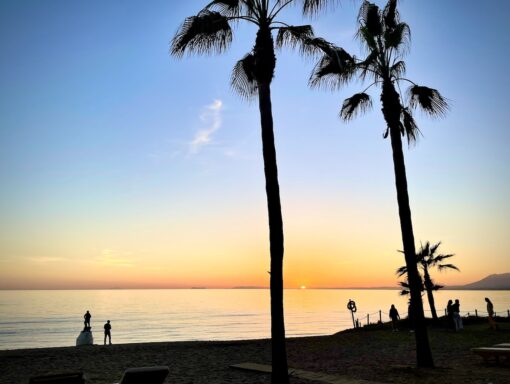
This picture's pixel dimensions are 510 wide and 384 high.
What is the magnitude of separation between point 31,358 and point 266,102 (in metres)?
14.9

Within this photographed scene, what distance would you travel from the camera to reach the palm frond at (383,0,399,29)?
15125mm

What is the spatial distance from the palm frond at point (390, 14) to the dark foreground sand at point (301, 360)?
11.6m

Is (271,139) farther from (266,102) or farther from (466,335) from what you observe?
(466,335)

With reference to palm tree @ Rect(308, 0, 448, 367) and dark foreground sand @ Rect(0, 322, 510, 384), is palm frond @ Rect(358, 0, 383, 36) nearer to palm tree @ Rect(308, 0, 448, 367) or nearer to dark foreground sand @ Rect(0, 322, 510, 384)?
palm tree @ Rect(308, 0, 448, 367)

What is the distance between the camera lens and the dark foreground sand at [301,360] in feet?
39.3

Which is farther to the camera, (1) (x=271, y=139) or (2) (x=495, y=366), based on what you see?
(2) (x=495, y=366)

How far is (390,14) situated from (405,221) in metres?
7.53

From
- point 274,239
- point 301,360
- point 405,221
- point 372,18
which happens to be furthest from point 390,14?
point 301,360

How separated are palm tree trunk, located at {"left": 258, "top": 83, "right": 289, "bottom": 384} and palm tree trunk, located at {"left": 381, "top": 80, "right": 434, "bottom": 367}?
507 centimetres

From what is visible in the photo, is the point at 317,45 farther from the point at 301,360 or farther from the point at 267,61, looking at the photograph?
the point at 301,360

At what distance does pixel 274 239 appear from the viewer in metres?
10.6

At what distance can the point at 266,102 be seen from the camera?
11.6m

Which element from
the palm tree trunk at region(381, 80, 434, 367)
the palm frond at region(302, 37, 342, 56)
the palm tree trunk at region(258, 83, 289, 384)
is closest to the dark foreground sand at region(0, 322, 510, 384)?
the palm tree trunk at region(381, 80, 434, 367)

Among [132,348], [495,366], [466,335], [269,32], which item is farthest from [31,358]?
[466,335]
